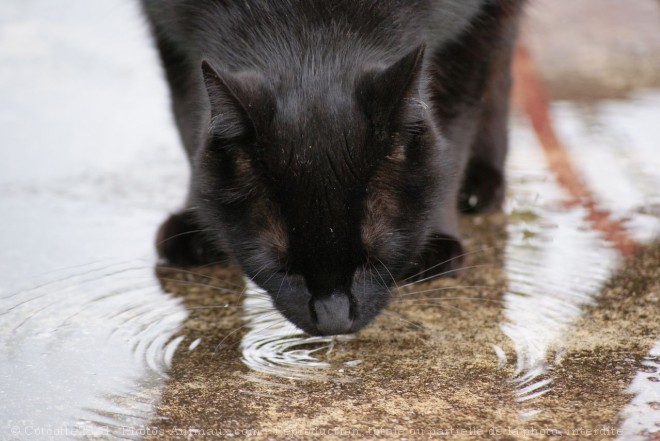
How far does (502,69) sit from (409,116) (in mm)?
1246

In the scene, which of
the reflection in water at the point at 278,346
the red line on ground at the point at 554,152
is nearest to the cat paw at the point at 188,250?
the reflection in water at the point at 278,346

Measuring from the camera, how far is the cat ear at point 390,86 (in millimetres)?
1984

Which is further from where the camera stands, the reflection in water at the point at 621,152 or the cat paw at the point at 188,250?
the reflection in water at the point at 621,152

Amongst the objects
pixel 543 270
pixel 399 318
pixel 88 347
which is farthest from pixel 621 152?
pixel 88 347

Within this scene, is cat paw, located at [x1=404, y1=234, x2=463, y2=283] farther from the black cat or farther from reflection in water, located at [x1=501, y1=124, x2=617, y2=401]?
reflection in water, located at [x1=501, y1=124, x2=617, y2=401]

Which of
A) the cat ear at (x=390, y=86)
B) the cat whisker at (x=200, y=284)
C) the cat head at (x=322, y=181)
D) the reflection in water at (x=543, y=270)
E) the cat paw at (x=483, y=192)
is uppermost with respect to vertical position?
the cat ear at (x=390, y=86)

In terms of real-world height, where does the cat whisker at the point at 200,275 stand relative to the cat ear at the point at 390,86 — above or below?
below

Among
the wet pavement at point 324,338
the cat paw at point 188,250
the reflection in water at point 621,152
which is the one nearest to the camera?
the wet pavement at point 324,338

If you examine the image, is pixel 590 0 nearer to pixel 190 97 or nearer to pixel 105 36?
pixel 105 36

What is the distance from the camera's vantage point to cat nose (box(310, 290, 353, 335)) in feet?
6.91

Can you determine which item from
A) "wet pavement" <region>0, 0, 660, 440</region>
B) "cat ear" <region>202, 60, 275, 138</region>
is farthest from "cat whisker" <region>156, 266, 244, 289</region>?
"cat ear" <region>202, 60, 275, 138</region>

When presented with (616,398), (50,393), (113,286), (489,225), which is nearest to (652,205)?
(489,225)

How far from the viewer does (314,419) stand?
1.89 metres

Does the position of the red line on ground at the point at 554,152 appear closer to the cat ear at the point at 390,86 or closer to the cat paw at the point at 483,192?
the cat paw at the point at 483,192
